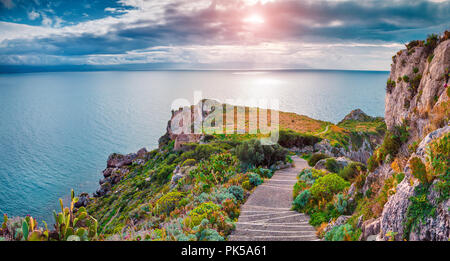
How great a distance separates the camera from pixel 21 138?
282ft

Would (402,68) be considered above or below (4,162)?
above

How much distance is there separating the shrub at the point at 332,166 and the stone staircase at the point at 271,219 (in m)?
3.71

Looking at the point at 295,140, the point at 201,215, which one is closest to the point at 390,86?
the point at 201,215

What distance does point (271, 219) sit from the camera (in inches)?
444

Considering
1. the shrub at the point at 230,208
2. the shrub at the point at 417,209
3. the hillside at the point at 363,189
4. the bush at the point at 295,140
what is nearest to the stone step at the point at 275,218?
the hillside at the point at 363,189

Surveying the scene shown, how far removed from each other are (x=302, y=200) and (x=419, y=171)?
7410mm

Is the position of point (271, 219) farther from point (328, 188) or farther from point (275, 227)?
point (328, 188)

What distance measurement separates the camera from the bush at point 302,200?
1249 cm

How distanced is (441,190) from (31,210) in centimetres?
5630

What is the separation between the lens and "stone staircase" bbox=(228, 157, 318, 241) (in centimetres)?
966

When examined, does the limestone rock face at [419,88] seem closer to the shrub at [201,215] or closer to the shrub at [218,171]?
the shrub at [201,215]

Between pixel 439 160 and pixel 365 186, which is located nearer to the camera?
pixel 439 160

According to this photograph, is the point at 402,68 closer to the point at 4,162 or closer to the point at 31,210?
the point at 31,210

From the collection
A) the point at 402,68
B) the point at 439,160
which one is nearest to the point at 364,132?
the point at 402,68
